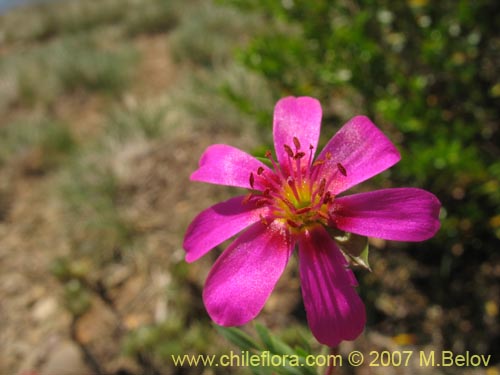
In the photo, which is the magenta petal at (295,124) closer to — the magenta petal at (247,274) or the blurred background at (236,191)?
the magenta petal at (247,274)

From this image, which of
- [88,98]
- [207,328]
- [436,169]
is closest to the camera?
[436,169]

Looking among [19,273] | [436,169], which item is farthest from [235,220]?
[19,273]

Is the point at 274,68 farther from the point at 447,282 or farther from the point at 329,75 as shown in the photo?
the point at 447,282

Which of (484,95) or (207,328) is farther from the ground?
(484,95)

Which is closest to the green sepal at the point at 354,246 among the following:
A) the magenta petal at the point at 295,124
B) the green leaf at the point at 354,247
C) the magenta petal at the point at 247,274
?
the green leaf at the point at 354,247

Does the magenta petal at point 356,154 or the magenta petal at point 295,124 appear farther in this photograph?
the magenta petal at point 295,124

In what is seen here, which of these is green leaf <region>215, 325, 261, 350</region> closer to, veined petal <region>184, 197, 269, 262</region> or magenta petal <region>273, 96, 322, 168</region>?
veined petal <region>184, 197, 269, 262</region>

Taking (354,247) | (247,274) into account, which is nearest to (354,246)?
(354,247)
